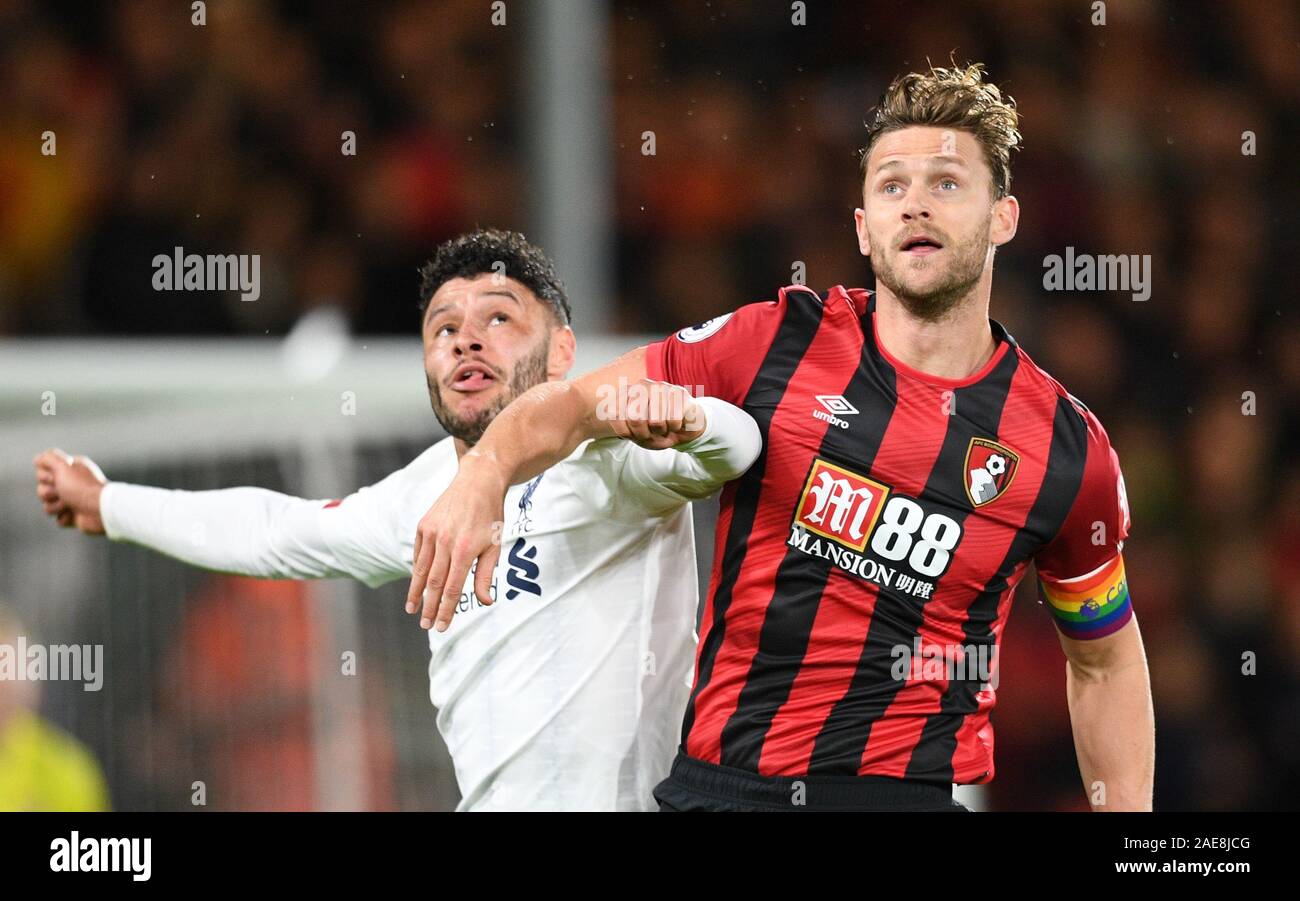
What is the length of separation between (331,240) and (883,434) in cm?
307

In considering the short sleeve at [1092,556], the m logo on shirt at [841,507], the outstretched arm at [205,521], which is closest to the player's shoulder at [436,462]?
the outstretched arm at [205,521]

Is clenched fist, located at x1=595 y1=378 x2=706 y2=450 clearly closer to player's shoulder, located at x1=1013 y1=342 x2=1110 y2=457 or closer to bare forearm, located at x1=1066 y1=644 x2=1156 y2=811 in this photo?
player's shoulder, located at x1=1013 y1=342 x2=1110 y2=457

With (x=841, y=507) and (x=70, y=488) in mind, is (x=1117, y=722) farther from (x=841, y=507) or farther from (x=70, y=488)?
(x=70, y=488)

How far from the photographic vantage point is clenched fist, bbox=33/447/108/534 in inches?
134

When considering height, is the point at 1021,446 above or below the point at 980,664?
above

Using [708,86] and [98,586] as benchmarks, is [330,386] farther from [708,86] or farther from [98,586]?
[708,86]

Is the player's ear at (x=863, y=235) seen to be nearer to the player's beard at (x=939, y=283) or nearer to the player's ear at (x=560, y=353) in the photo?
the player's beard at (x=939, y=283)

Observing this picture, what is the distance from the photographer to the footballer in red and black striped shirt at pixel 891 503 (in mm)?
2697

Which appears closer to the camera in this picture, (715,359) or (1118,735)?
(715,359)

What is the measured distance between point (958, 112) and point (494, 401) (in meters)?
0.94

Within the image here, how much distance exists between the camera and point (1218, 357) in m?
5.82

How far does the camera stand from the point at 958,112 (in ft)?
9.24

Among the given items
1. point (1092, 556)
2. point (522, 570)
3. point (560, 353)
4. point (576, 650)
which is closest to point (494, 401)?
point (560, 353)
